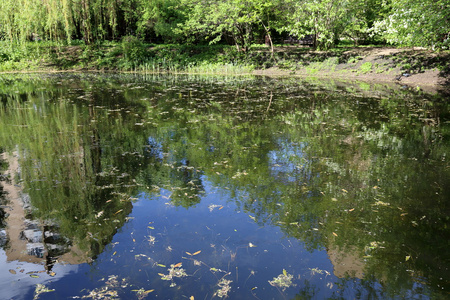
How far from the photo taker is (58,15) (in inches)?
993

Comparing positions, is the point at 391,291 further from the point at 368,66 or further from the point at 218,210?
the point at 368,66

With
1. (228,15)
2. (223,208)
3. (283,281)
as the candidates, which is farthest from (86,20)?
(283,281)

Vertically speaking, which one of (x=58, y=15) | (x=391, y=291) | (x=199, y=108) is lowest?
(x=391, y=291)

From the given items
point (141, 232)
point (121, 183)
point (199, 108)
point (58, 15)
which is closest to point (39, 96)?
point (199, 108)

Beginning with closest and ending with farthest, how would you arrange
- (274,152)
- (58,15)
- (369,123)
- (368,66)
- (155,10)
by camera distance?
(274,152), (369,123), (368,66), (58,15), (155,10)

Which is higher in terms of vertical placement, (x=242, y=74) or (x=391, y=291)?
(x=242, y=74)

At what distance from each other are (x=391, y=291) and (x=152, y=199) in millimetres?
3374

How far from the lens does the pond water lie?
3.41 meters

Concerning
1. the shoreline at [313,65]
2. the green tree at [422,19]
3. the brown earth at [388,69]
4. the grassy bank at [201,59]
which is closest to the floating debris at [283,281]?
the green tree at [422,19]

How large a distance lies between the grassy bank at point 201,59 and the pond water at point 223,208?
1451 cm

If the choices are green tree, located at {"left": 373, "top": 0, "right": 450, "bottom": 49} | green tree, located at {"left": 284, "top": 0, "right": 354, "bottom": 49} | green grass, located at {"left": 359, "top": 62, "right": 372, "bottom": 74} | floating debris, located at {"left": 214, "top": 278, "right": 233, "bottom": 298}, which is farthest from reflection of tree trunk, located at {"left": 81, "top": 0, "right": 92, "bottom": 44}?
floating debris, located at {"left": 214, "top": 278, "right": 233, "bottom": 298}

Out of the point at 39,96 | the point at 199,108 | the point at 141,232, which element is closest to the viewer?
the point at 141,232

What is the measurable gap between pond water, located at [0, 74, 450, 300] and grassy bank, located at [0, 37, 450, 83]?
1451 centimetres

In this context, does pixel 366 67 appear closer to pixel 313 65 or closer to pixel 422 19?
pixel 313 65
